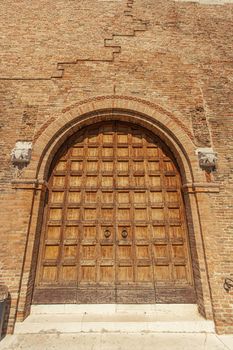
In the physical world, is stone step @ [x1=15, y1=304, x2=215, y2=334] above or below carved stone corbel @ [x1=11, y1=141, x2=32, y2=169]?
below

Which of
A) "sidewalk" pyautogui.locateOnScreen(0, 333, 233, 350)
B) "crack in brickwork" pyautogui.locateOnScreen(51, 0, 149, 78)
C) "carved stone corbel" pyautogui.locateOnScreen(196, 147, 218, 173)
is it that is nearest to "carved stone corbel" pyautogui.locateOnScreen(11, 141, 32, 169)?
"crack in brickwork" pyautogui.locateOnScreen(51, 0, 149, 78)

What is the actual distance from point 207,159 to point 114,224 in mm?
2506

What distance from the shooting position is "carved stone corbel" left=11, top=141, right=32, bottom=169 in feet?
16.6

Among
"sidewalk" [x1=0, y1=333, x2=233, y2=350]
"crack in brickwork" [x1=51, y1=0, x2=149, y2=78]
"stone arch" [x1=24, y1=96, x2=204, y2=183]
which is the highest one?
"crack in brickwork" [x1=51, y1=0, x2=149, y2=78]

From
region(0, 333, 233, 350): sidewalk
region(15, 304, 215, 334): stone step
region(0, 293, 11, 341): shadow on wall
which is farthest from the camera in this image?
region(15, 304, 215, 334): stone step

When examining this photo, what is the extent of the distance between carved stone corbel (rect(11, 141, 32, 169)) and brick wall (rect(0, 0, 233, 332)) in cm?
16

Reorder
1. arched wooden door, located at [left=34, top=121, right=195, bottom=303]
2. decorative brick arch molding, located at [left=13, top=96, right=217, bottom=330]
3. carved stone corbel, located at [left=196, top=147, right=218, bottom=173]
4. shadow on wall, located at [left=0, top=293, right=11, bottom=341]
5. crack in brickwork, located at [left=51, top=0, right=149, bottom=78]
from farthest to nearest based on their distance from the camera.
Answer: crack in brickwork, located at [left=51, top=0, right=149, bottom=78] → carved stone corbel, located at [left=196, top=147, right=218, bottom=173] → arched wooden door, located at [left=34, top=121, right=195, bottom=303] → decorative brick arch molding, located at [left=13, top=96, right=217, bottom=330] → shadow on wall, located at [left=0, top=293, right=11, bottom=341]

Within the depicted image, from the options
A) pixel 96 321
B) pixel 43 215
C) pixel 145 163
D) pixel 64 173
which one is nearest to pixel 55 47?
pixel 64 173

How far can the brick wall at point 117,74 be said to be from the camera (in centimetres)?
472

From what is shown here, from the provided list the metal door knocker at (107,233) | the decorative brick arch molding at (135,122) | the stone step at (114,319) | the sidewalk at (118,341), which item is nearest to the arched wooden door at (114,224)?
the metal door knocker at (107,233)

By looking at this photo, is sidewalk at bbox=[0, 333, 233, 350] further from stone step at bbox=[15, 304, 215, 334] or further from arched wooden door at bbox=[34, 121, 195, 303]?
arched wooden door at bbox=[34, 121, 195, 303]

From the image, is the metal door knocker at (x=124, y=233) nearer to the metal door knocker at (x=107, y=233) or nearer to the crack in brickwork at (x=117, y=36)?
the metal door knocker at (x=107, y=233)

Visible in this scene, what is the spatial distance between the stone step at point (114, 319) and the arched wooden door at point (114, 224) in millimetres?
143

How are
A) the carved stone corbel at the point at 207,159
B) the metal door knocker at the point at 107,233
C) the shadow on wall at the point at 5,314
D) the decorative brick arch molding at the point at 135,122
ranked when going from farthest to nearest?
the carved stone corbel at the point at 207,159
the metal door knocker at the point at 107,233
the decorative brick arch molding at the point at 135,122
the shadow on wall at the point at 5,314
